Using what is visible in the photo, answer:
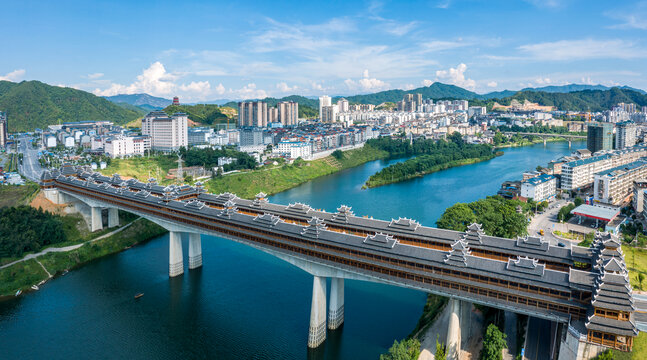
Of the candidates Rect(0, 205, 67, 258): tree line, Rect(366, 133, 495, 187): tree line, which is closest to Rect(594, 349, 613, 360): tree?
Rect(0, 205, 67, 258): tree line

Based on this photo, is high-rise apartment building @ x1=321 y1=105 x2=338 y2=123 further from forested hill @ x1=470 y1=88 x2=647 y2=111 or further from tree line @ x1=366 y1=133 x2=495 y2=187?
forested hill @ x1=470 y1=88 x2=647 y2=111

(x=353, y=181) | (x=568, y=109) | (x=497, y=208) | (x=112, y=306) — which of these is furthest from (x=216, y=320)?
(x=568, y=109)

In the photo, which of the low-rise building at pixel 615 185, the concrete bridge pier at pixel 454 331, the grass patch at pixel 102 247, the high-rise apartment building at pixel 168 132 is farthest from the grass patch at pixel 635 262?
the high-rise apartment building at pixel 168 132

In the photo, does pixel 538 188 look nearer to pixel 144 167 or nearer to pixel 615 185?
pixel 615 185

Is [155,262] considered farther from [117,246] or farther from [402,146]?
[402,146]

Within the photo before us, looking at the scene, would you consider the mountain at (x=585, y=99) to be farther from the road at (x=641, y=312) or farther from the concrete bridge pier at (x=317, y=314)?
the concrete bridge pier at (x=317, y=314)

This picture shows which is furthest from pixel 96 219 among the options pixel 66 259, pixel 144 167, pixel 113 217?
pixel 144 167

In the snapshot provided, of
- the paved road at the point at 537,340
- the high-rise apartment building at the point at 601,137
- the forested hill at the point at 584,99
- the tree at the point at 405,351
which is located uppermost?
the forested hill at the point at 584,99
